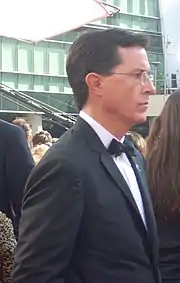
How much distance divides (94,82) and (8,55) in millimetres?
27481

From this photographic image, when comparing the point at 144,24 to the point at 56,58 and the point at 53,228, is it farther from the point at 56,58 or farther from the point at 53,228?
the point at 53,228

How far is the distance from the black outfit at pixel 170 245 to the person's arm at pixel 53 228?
36.0 inches

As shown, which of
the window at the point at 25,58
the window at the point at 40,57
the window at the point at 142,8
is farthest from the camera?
the window at the point at 142,8

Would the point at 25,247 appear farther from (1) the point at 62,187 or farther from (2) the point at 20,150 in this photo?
(2) the point at 20,150

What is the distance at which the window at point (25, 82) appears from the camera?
94.7ft

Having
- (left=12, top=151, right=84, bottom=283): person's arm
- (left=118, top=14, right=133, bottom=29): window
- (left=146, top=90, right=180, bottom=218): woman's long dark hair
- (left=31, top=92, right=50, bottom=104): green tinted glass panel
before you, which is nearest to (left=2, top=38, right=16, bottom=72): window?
(left=31, top=92, right=50, bottom=104): green tinted glass panel

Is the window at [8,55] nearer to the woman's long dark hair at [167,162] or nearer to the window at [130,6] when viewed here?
the window at [130,6]

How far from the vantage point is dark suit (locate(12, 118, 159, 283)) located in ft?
6.11

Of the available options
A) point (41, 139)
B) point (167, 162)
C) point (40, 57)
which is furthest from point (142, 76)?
point (40, 57)

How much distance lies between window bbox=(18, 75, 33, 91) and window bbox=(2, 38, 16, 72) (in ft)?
1.95

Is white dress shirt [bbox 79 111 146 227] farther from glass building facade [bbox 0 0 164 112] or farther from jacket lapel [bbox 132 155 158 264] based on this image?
glass building facade [bbox 0 0 164 112]

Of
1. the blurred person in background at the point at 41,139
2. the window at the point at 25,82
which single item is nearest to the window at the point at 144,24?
the window at the point at 25,82

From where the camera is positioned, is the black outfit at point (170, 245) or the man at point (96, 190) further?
the black outfit at point (170, 245)

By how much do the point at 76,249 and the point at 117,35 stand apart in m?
0.72
